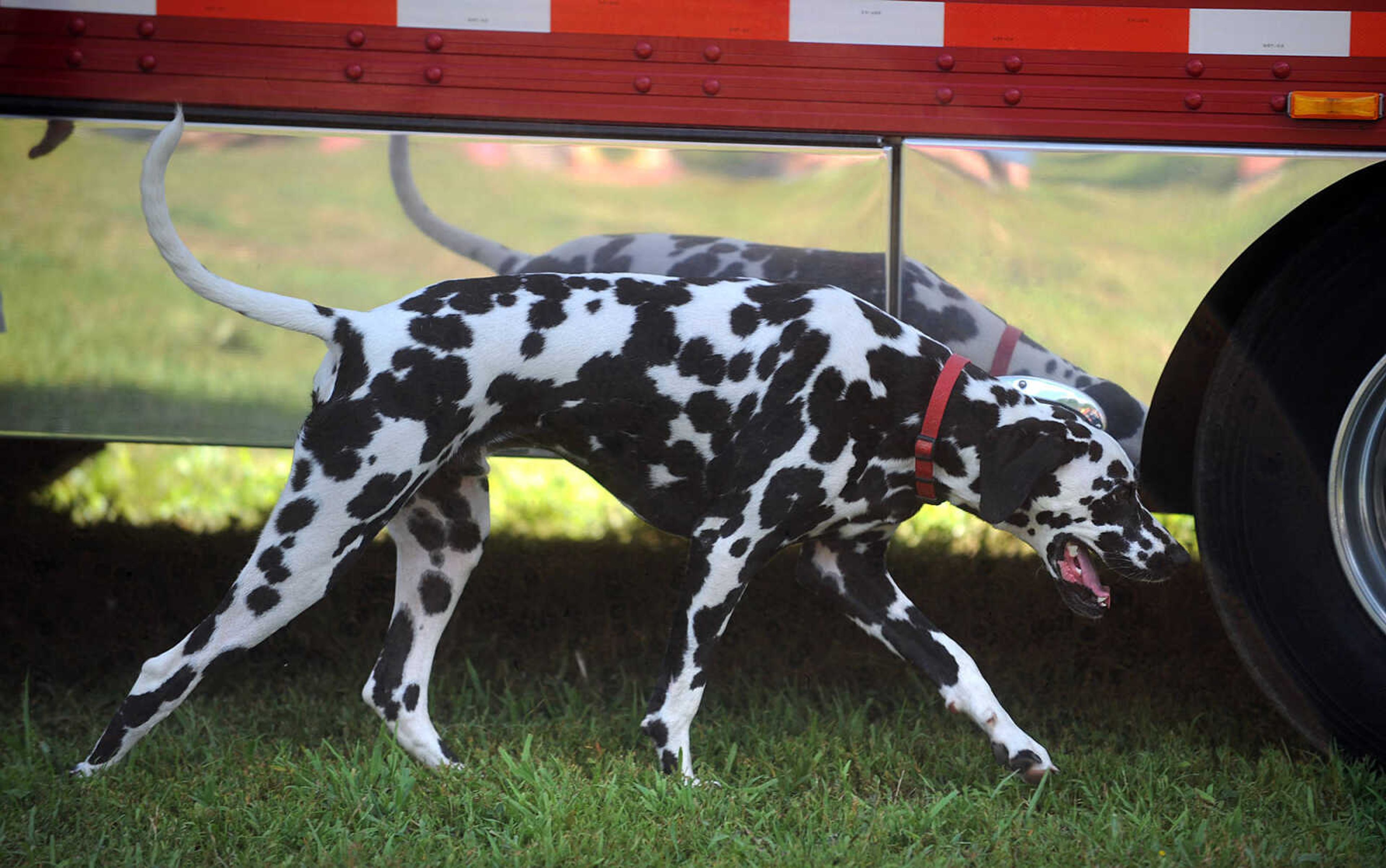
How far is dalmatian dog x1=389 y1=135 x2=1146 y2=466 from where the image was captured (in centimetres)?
338

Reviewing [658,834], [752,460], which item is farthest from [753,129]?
[658,834]

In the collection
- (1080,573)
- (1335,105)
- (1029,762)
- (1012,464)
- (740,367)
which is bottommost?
(1029,762)

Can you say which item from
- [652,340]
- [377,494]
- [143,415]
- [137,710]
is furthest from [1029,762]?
[143,415]

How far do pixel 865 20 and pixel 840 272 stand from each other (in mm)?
617

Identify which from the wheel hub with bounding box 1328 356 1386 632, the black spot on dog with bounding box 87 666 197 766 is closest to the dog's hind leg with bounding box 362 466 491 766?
the black spot on dog with bounding box 87 666 197 766

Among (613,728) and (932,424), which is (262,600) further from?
(932,424)

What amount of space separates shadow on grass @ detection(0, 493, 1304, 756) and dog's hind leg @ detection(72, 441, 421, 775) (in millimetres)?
780

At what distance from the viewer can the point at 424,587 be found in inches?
137

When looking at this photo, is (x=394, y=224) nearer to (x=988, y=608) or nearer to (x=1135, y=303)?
(x=1135, y=303)

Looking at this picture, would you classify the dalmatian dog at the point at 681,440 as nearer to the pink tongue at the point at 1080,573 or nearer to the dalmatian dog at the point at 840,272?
the pink tongue at the point at 1080,573

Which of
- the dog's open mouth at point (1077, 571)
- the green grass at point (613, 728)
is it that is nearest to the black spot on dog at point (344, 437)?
the green grass at point (613, 728)

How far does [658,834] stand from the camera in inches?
113

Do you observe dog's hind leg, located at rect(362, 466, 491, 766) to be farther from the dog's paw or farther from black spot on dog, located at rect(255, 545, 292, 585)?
the dog's paw

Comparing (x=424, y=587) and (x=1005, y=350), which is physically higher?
(x=1005, y=350)
